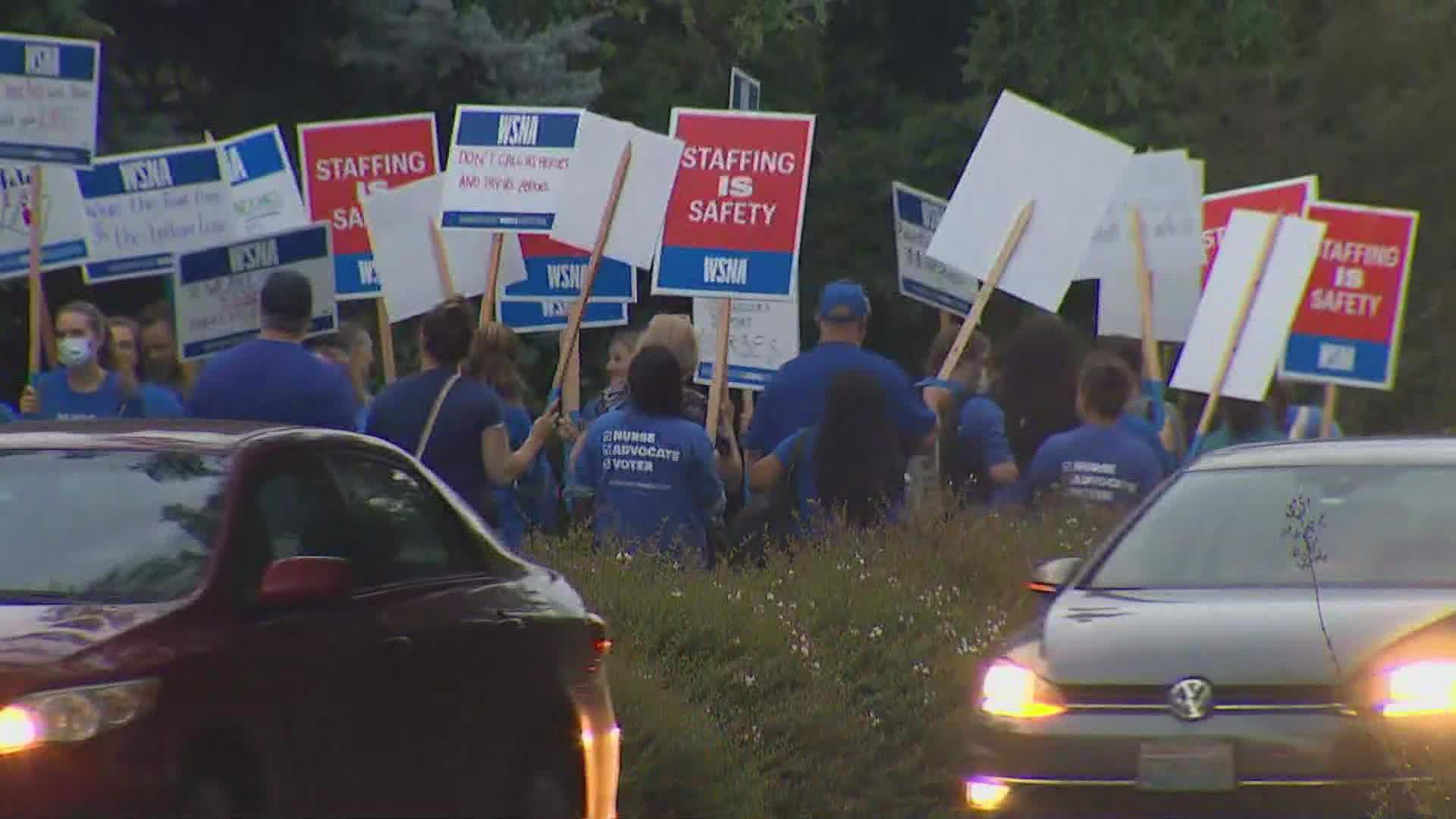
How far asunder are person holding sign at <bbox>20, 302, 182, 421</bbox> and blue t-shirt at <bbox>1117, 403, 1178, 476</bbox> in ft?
13.5

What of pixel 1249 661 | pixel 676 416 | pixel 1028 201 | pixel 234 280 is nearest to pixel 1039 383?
pixel 1028 201

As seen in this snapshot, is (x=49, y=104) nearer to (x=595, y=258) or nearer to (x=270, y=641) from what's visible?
(x=595, y=258)

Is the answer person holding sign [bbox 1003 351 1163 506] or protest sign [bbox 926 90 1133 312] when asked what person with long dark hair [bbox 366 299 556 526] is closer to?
person holding sign [bbox 1003 351 1163 506]

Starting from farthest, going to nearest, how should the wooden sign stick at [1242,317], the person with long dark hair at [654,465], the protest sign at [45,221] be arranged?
the wooden sign stick at [1242,317] < the protest sign at [45,221] < the person with long dark hair at [654,465]

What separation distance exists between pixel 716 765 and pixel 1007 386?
4.88 metres

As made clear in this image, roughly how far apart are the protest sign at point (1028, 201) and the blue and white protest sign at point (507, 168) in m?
2.01

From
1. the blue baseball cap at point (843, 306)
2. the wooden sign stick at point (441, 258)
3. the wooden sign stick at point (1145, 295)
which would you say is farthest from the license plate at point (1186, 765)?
the wooden sign stick at point (1145, 295)

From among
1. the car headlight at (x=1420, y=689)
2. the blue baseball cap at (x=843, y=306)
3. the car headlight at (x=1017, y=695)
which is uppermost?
the blue baseball cap at (x=843, y=306)

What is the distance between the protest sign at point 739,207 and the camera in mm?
15016

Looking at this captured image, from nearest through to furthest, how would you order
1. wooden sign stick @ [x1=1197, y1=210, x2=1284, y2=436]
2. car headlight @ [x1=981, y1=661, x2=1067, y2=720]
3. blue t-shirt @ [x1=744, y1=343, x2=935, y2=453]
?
car headlight @ [x1=981, y1=661, x2=1067, y2=720] → blue t-shirt @ [x1=744, y1=343, x2=935, y2=453] → wooden sign stick @ [x1=1197, y1=210, x2=1284, y2=436]

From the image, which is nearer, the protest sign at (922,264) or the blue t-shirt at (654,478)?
the blue t-shirt at (654,478)

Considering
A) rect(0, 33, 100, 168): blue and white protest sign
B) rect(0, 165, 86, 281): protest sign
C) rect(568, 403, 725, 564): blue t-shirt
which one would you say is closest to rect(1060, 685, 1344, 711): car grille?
rect(568, 403, 725, 564): blue t-shirt

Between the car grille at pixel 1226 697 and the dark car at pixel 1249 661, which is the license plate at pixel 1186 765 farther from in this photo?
the car grille at pixel 1226 697

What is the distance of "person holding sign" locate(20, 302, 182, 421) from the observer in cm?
1295
